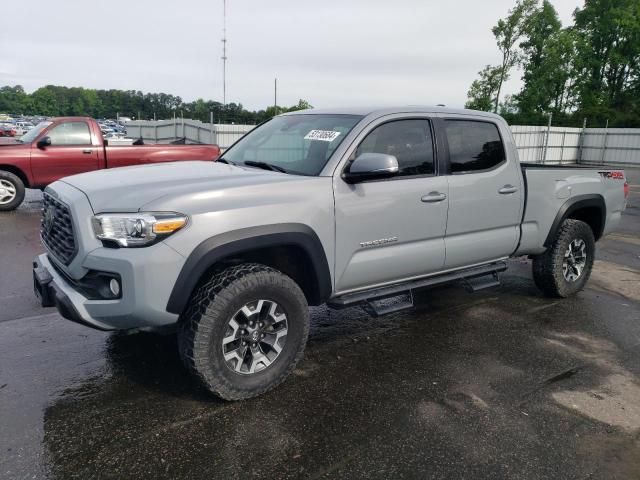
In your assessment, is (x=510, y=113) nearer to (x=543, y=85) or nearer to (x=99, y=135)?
(x=543, y=85)

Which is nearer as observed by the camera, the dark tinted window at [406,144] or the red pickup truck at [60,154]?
the dark tinted window at [406,144]

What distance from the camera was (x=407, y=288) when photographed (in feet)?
13.2

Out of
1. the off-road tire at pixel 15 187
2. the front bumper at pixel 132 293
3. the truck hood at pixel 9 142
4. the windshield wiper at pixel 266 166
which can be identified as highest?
the windshield wiper at pixel 266 166

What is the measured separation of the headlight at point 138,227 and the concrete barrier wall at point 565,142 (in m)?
20.4

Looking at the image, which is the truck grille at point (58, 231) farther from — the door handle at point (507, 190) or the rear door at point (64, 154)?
the rear door at point (64, 154)

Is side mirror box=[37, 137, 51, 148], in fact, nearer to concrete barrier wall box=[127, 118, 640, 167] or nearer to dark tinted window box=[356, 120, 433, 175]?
dark tinted window box=[356, 120, 433, 175]

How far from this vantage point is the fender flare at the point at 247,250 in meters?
2.92

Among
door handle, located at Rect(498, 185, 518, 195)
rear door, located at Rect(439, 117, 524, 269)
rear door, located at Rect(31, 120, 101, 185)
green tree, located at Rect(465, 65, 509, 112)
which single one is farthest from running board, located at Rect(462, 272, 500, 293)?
green tree, located at Rect(465, 65, 509, 112)

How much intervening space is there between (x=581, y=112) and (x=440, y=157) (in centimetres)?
4110

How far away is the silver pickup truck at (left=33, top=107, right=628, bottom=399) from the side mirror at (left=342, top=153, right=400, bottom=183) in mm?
11

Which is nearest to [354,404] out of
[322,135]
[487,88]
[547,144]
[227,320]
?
[227,320]

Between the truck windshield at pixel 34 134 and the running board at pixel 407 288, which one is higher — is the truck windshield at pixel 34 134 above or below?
above

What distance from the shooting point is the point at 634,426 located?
3.12 meters

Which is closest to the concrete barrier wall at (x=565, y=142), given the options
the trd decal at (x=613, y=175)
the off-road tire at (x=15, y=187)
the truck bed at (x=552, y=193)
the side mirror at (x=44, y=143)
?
the side mirror at (x=44, y=143)
